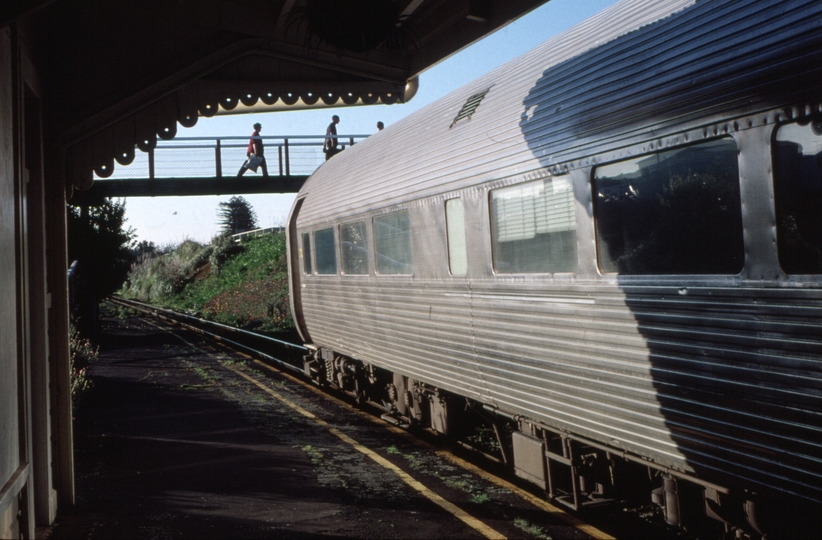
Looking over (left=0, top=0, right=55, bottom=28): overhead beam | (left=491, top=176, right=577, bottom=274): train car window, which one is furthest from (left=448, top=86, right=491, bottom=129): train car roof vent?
(left=0, top=0, right=55, bottom=28): overhead beam

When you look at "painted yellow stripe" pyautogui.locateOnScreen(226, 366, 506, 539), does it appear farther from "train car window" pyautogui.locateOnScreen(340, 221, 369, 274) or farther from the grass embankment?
the grass embankment

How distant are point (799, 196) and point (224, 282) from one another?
3263cm

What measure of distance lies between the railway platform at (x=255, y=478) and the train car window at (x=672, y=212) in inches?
Answer: 89.0

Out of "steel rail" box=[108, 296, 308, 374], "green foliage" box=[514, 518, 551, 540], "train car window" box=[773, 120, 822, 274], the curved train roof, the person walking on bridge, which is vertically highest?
the person walking on bridge

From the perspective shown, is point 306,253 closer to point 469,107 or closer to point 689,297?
point 469,107

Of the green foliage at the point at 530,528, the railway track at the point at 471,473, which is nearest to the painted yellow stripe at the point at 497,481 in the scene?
the railway track at the point at 471,473

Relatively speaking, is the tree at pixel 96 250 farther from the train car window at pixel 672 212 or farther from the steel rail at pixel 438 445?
the train car window at pixel 672 212

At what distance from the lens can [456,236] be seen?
6785mm

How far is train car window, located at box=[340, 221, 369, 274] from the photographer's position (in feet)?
30.2

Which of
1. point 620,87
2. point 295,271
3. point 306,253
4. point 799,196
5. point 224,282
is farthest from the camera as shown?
point 224,282

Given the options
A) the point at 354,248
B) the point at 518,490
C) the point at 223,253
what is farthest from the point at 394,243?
the point at 223,253

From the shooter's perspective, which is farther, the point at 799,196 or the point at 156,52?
the point at 156,52

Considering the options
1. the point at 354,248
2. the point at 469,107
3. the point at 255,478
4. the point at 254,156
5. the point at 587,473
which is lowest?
the point at 255,478

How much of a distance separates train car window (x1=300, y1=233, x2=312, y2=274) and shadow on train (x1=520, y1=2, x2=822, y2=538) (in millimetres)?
7163
